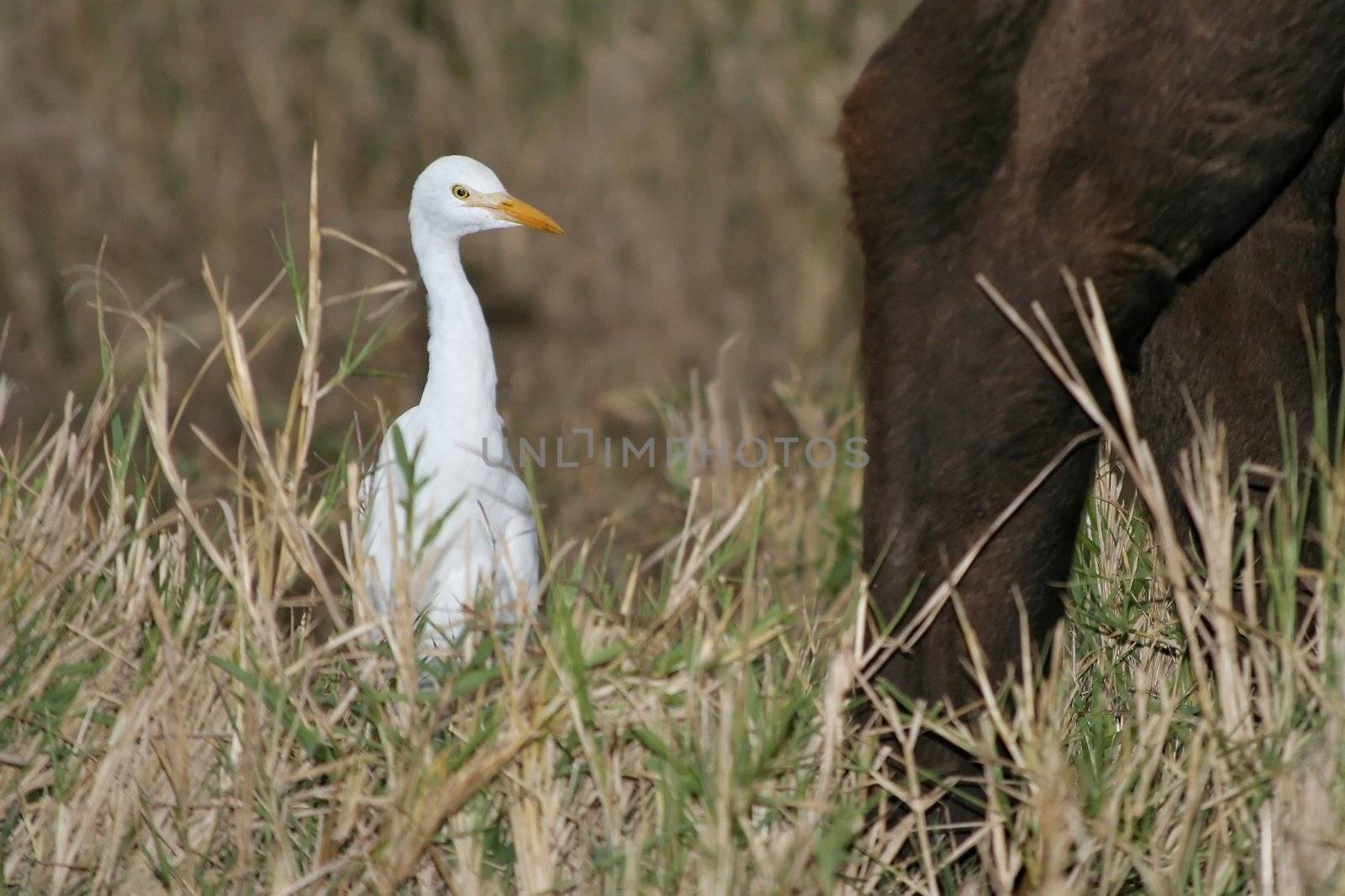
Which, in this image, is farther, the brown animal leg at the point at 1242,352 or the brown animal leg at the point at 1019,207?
the brown animal leg at the point at 1242,352

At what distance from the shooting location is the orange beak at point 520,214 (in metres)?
2.94

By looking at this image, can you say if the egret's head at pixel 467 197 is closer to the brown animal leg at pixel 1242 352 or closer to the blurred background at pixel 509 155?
the brown animal leg at pixel 1242 352

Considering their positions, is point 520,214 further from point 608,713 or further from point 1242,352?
point 1242,352

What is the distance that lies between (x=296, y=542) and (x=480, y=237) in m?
4.68

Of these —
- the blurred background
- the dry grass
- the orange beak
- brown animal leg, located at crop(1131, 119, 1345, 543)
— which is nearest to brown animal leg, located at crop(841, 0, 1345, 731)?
the dry grass

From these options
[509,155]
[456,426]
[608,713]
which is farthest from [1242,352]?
[509,155]

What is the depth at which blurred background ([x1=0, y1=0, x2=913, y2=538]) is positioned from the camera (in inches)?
262

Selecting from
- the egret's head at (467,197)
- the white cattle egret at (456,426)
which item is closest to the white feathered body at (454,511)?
the white cattle egret at (456,426)

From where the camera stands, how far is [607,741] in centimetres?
238

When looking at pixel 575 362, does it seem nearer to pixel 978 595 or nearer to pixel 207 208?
pixel 207 208

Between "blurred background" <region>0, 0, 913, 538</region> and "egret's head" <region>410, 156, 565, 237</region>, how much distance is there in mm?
3517

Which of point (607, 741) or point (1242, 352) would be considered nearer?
point (607, 741)

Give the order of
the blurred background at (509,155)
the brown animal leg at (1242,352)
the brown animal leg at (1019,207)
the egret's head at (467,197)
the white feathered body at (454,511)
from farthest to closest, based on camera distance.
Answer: the blurred background at (509,155)
the egret's head at (467,197)
the white feathered body at (454,511)
the brown animal leg at (1242,352)
the brown animal leg at (1019,207)

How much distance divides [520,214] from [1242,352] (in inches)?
43.5
